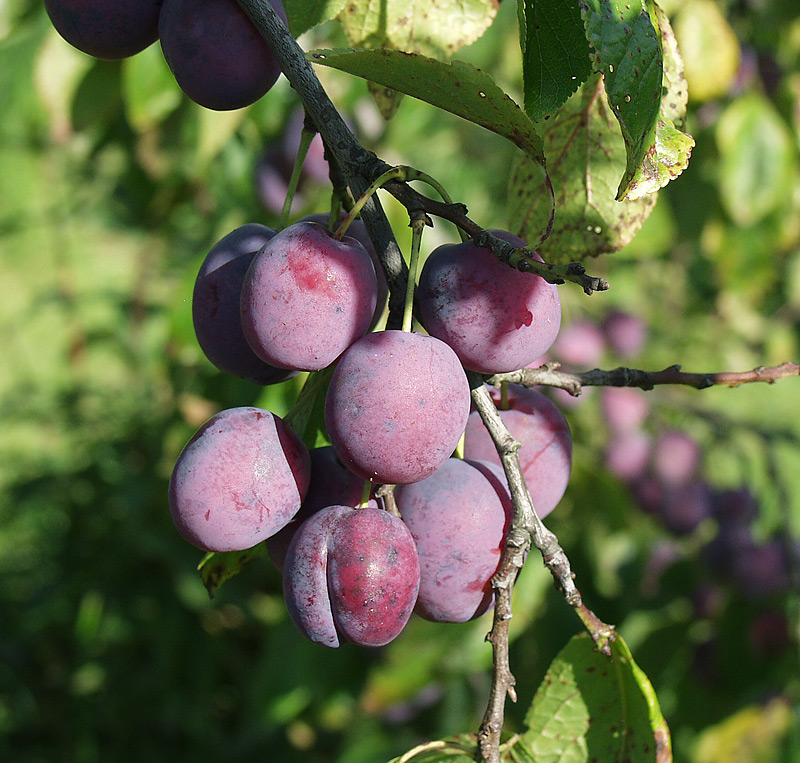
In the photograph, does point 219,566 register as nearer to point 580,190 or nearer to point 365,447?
point 365,447

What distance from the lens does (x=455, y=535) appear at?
573 mm

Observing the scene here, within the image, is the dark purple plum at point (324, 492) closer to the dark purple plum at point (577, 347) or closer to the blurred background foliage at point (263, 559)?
the blurred background foliage at point (263, 559)

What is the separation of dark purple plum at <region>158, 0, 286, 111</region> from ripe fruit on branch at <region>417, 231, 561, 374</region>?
20cm

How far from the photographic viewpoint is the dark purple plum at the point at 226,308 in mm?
611

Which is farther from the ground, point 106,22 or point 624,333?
point 106,22

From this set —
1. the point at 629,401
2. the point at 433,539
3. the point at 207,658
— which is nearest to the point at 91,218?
the point at 207,658

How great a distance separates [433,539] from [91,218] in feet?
10.3

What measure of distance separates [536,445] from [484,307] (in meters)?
0.17

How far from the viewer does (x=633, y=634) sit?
5.80 ft

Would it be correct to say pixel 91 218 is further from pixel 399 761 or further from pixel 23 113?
pixel 399 761

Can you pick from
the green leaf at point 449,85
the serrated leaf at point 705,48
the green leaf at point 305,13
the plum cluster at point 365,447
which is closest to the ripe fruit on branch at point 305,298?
the plum cluster at point 365,447

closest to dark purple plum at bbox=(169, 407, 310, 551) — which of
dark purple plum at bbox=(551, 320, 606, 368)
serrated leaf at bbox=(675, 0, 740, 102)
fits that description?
serrated leaf at bbox=(675, 0, 740, 102)

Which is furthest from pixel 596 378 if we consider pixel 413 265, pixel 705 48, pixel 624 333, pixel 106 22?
pixel 624 333

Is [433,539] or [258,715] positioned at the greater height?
[433,539]
